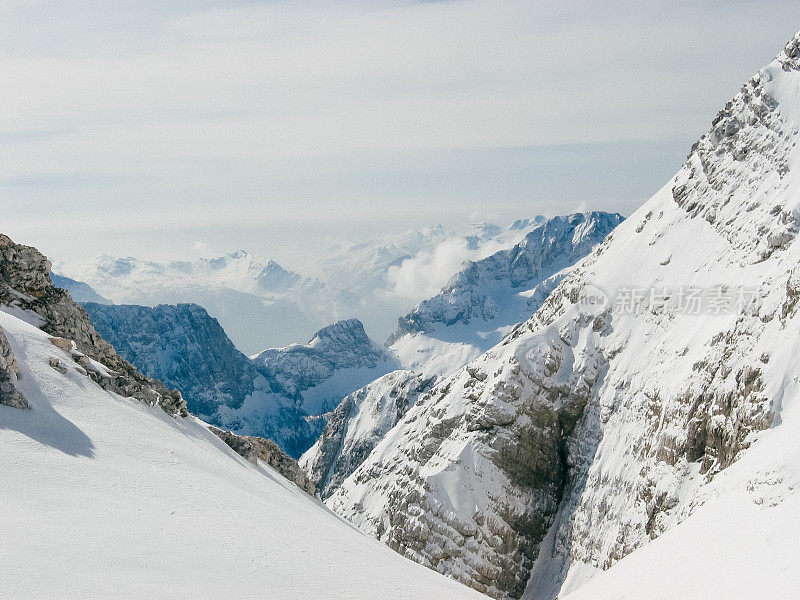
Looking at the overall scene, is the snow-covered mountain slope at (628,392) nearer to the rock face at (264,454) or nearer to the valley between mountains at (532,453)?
the valley between mountains at (532,453)

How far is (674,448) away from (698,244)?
3741 centimetres

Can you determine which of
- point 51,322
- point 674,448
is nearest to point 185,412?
point 51,322

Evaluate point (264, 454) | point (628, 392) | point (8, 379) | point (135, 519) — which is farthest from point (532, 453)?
point (135, 519)

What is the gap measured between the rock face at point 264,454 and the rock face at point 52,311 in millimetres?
7032

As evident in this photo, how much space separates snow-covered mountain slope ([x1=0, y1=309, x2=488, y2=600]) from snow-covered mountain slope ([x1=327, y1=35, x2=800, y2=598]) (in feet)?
178

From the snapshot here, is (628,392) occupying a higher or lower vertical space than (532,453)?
higher

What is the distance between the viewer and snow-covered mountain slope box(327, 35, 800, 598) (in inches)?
3051

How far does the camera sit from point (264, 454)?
57969 mm

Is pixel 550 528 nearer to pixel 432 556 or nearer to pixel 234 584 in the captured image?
pixel 432 556

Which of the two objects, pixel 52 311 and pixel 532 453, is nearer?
pixel 52 311

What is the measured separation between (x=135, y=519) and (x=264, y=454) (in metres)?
37.1
